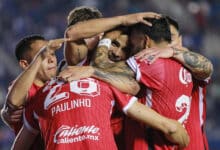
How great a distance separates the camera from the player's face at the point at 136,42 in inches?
187

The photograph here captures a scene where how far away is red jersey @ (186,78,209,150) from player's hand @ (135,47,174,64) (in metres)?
0.43

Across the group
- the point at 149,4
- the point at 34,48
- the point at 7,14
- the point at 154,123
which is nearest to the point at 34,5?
the point at 7,14

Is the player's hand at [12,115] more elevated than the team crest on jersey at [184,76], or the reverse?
the team crest on jersey at [184,76]

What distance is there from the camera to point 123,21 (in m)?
4.74

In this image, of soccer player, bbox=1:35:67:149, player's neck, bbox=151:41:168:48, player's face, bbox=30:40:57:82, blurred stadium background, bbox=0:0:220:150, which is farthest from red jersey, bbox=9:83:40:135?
blurred stadium background, bbox=0:0:220:150

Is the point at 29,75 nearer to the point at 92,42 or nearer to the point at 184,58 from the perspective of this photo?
the point at 92,42

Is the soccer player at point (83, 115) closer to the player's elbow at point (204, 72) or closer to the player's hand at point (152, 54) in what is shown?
the player's hand at point (152, 54)

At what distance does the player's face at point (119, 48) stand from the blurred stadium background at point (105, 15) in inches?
351

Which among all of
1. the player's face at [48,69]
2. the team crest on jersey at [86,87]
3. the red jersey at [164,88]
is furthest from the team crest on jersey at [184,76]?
the player's face at [48,69]

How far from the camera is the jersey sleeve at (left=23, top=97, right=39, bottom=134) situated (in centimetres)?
468

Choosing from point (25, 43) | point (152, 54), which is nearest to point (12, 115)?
point (25, 43)

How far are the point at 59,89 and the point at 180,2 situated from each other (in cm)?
1132

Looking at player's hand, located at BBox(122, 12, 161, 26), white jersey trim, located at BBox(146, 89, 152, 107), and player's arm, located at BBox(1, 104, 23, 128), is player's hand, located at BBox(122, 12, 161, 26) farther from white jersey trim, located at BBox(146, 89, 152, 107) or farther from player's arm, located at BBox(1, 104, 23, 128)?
player's arm, located at BBox(1, 104, 23, 128)

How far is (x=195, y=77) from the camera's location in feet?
16.2
